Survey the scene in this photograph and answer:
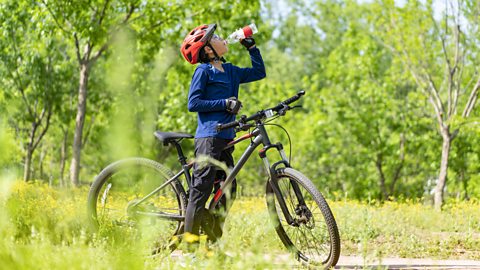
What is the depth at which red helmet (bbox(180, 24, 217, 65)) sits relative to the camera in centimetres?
495

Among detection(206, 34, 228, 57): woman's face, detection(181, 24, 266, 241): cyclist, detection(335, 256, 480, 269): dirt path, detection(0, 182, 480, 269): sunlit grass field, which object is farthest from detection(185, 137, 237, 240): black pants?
detection(335, 256, 480, 269): dirt path

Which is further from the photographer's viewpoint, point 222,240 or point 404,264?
point 404,264

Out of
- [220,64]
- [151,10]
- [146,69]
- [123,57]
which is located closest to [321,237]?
[220,64]

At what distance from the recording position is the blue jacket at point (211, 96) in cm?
480

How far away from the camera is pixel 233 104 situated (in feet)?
15.3

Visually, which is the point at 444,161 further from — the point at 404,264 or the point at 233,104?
the point at 233,104

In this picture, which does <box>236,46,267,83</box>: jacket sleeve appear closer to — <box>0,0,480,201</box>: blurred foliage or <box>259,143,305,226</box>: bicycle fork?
<box>259,143,305,226</box>: bicycle fork

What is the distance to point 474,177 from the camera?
1906 centimetres

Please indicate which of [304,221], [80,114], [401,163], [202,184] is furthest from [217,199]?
[401,163]

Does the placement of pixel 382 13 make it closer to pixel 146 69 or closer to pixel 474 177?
pixel 474 177

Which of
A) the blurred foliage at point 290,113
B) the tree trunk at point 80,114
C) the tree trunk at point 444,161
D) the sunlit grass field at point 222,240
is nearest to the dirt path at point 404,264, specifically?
the sunlit grass field at point 222,240

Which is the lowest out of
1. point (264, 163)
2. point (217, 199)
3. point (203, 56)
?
point (217, 199)

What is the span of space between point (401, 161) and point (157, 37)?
32.5 ft

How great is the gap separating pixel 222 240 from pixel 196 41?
148cm
